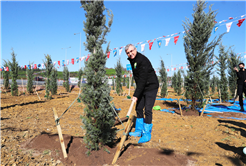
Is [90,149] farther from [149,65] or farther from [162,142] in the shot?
[149,65]

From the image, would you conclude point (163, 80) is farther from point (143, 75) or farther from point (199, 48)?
point (143, 75)

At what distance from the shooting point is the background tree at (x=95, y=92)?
3.24m

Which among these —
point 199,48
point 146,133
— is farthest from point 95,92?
point 199,48

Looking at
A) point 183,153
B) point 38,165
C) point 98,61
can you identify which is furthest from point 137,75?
point 38,165

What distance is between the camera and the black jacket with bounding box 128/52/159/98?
3284 mm

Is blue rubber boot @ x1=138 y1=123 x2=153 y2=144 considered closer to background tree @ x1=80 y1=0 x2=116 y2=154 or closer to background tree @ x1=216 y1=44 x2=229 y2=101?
background tree @ x1=80 y1=0 x2=116 y2=154

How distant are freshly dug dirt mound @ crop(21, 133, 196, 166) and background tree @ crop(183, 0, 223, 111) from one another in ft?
16.2

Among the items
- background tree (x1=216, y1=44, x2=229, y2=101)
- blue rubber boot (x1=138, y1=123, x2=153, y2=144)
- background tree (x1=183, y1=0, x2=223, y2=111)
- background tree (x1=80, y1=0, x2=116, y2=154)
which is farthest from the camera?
background tree (x1=216, y1=44, x2=229, y2=101)

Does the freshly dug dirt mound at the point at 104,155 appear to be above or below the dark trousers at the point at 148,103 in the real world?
below

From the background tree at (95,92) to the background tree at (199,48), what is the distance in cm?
540

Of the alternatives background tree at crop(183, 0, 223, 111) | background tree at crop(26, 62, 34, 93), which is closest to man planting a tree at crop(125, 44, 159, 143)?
background tree at crop(183, 0, 223, 111)

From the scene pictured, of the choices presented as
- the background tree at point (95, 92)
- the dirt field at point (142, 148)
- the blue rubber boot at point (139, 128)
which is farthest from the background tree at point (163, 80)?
the background tree at point (95, 92)

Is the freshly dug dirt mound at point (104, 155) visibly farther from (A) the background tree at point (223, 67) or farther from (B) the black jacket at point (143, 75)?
(A) the background tree at point (223, 67)

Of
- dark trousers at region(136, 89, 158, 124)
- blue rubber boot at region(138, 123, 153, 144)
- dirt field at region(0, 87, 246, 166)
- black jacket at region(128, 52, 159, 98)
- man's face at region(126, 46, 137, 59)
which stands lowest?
dirt field at region(0, 87, 246, 166)
